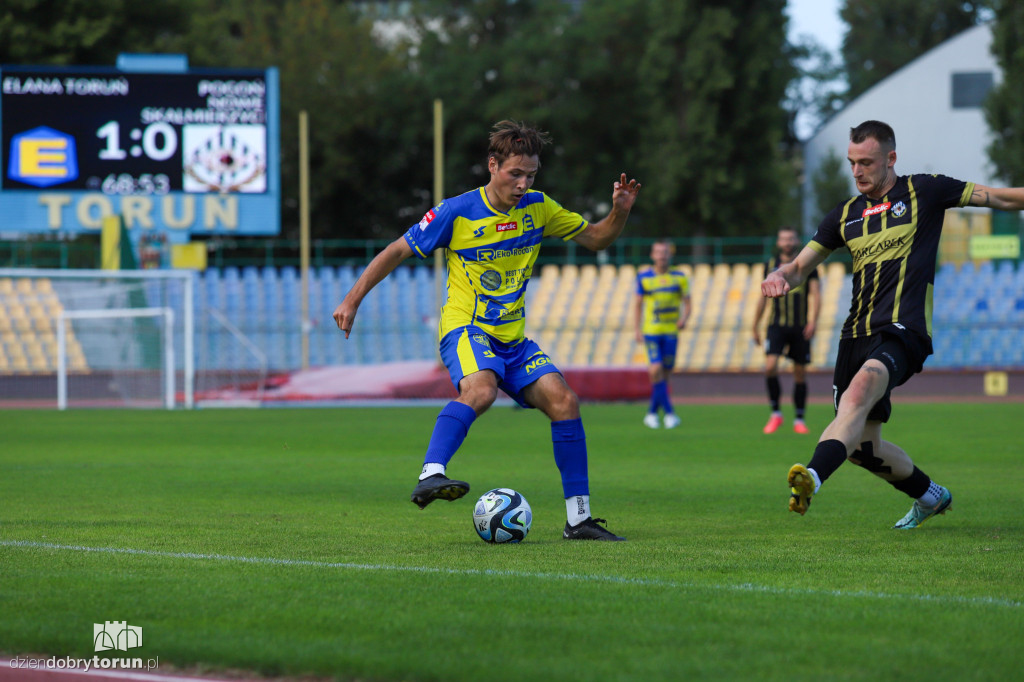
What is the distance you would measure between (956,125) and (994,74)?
1998 millimetres

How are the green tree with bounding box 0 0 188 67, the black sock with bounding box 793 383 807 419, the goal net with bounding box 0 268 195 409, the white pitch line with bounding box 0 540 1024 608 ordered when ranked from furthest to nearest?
1. the green tree with bounding box 0 0 188 67
2. the goal net with bounding box 0 268 195 409
3. the black sock with bounding box 793 383 807 419
4. the white pitch line with bounding box 0 540 1024 608

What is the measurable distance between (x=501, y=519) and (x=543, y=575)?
1060 mm

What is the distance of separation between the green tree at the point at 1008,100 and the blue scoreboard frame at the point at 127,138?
18403mm

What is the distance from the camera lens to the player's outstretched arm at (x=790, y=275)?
5.98 m

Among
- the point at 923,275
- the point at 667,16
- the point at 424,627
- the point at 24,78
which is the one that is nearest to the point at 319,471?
the point at 923,275

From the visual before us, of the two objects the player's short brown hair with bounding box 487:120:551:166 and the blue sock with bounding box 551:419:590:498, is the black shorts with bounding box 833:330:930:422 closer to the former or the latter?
the blue sock with bounding box 551:419:590:498

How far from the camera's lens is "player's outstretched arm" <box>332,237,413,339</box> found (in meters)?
6.14

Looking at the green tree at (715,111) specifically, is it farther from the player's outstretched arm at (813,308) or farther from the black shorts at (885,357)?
→ the black shorts at (885,357)

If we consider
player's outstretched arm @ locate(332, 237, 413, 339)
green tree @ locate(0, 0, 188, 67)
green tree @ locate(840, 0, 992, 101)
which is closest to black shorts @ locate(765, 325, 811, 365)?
player's outstretched arm @ locate(332, 237, 413, 339)

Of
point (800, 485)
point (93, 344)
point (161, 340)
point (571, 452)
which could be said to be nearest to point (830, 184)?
point (161, 340)

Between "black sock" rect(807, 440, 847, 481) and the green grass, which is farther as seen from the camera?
"black sock" rect(807, 440, 847, 481)

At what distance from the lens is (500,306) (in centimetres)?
637

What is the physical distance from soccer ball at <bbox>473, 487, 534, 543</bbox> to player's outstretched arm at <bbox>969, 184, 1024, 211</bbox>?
2.61 m

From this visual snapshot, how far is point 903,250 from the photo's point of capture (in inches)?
243
